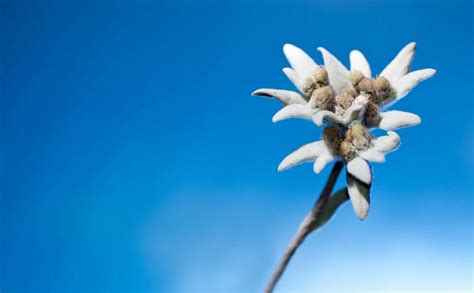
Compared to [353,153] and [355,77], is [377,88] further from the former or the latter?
[353,153]

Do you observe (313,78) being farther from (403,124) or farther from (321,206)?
(321,206)

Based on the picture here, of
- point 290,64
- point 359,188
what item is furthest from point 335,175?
point 290,64

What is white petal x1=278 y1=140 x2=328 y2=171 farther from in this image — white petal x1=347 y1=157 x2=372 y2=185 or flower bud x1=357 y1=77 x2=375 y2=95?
flower bud x1=357 y1=77 x2=375 y2=95

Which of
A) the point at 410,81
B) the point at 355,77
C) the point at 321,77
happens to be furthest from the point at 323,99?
the point at 410,81

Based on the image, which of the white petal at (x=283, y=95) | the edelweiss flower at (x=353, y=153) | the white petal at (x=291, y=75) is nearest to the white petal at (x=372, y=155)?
the edelweiss flower at (x=353, y=153)

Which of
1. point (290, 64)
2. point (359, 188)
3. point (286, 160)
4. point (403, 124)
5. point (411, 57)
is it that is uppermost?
point (290, 64)

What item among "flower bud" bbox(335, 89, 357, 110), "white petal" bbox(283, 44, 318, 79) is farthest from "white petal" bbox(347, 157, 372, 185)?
"white petal" bbox(283, 44, 318, 79)
